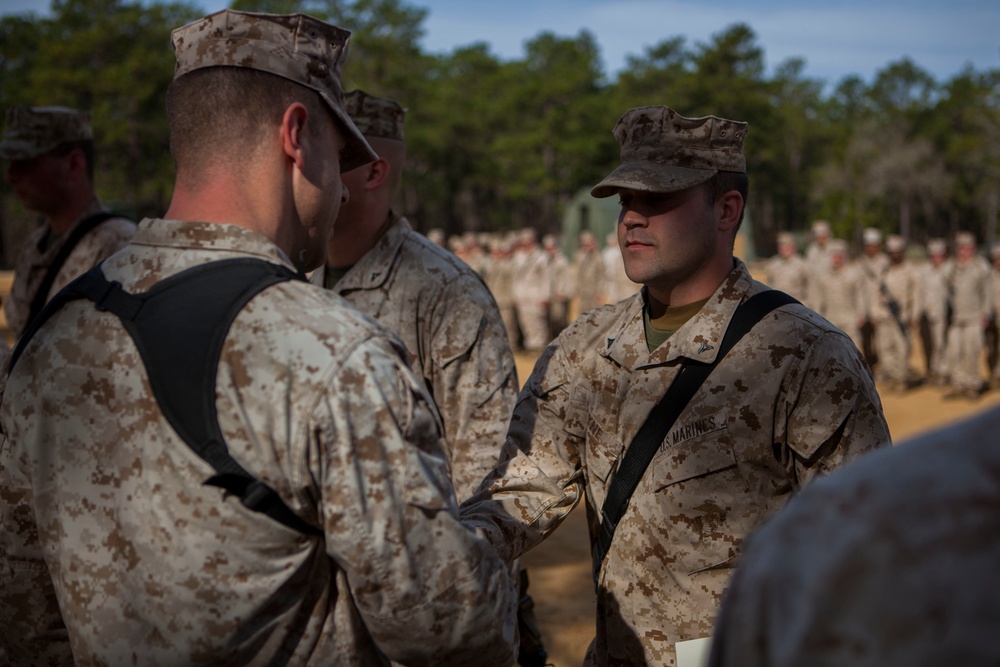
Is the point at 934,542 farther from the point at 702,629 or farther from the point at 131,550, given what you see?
the point at 702,629

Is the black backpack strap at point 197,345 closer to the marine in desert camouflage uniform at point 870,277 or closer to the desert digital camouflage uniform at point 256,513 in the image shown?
the desert digital camouflage uniform at point 256,513

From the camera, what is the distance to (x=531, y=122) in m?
63.0

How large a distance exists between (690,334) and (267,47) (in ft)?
4.84

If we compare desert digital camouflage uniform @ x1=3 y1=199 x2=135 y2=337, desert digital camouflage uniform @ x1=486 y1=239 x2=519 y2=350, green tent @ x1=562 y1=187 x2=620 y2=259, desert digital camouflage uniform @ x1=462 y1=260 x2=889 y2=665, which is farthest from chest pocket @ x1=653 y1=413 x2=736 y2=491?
green tent @ x1=562 y1=187 x2=620 y2=259

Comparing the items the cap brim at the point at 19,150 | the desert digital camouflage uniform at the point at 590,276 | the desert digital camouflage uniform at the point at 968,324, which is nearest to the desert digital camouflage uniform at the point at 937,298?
the desert digital camouflage uniform at the point at 968,324

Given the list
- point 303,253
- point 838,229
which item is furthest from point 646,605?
point 838,229

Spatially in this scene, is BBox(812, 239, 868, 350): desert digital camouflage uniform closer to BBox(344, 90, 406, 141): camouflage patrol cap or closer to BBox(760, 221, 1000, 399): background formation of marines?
BBox(760, 221, 1000, 399): background formation of marines

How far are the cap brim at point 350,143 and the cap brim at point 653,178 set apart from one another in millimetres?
953

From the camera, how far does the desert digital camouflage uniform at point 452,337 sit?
3.71 meters

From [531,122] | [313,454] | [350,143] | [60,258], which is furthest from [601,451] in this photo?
[531,122]

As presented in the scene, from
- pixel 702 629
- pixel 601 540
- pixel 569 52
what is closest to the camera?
pixel 702 629

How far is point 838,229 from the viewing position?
58.4 meters

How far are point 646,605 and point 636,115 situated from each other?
5.01 feet

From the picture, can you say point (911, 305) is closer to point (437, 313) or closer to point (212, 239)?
point (437, 313)
